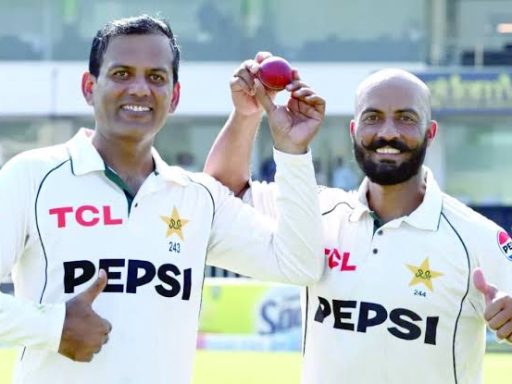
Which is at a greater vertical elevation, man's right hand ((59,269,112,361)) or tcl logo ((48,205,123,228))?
tcl logo ((48,205,123,228))

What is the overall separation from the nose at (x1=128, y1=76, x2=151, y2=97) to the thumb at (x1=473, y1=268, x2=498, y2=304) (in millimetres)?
1165

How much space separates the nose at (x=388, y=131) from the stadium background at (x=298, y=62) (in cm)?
1789

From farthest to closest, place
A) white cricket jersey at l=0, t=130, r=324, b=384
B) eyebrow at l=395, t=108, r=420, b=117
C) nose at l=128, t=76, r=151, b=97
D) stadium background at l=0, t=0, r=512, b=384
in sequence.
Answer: stadium background at l=0, t=0, r=512, b=384
eyebrow at l=395, t=108, r=420, b=117
nose at l=128, t=76, r=151, b=97
white cricket jersey at l=0, t=130, r=324, b=384

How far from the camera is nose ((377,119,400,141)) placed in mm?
3982

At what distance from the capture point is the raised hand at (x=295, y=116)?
3.84 meters

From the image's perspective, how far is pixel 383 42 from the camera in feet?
75.9

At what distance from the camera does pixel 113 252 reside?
3654 millimetres

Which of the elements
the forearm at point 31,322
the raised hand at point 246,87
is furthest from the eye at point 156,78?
the forearm at point 31,322

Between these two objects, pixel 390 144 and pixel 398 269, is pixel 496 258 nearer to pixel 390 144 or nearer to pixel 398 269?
pixel 398 269

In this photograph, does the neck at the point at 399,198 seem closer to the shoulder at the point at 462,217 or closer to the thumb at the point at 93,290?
the shoulder at the point at 462,217

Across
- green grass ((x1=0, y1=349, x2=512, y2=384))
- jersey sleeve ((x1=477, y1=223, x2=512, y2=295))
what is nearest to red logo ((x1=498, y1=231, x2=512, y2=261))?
jersey sleeve ((x1=477, y1=223, x2=512, y2=295))

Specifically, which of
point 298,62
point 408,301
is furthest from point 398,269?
point 298,62

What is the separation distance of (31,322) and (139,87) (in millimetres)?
793

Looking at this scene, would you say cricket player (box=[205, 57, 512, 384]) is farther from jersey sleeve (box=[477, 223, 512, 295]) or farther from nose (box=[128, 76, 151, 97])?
nose (box=[128, 76, 151, 97])
